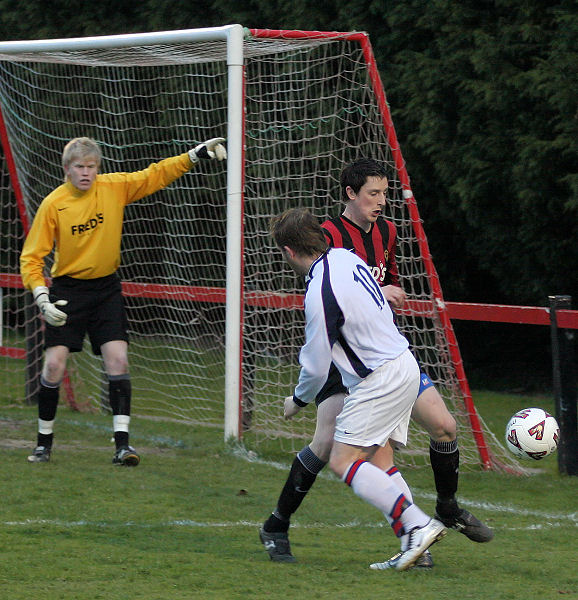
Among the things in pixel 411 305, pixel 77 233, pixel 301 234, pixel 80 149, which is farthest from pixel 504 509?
pixel 80 149

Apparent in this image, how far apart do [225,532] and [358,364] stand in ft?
4.39

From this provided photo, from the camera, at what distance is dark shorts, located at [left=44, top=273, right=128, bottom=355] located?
7.23m

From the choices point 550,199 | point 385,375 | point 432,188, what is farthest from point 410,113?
point 385,375

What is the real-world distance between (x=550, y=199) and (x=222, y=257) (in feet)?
10.0

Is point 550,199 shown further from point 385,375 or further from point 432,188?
point 385,375

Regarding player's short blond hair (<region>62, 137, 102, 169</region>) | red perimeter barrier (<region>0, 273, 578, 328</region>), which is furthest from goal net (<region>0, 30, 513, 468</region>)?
player's short blond hair (<region>62, 137, 102, 169</region>)

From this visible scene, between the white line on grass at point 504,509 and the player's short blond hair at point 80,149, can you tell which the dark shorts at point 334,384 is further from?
the player's short blond hair at point 80,149

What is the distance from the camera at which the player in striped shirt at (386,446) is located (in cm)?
501

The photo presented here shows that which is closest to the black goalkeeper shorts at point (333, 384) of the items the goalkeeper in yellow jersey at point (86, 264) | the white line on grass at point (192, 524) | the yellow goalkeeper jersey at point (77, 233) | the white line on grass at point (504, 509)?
the white line on grass at point (192, 524)

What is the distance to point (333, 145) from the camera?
8641 mm

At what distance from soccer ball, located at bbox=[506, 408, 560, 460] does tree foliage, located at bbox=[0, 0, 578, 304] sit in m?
3.47

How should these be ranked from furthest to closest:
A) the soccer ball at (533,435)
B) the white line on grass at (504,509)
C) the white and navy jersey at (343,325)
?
the soccer ball at (533,435), the white line on grass at (504,509), the white and navy jersey at (343,325)

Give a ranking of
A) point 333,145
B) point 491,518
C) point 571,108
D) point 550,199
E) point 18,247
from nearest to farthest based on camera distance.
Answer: point 491,518, point 333,145, point 571,108, point 550,199, point 18,247

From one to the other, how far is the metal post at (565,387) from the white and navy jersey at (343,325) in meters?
2.52
